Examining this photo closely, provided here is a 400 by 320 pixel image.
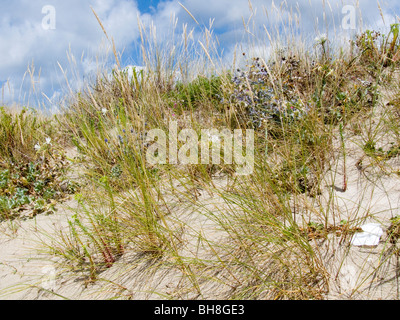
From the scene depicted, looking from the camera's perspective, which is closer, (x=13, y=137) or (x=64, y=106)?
(x=13, y=137)

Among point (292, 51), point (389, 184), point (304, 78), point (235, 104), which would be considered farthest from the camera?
point (292, 51)

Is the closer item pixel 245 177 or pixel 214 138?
pixel 245 177

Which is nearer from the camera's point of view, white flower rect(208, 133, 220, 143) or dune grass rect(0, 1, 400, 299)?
dune grass rect(0, 1, 400, 299)

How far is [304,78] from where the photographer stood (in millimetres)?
3891

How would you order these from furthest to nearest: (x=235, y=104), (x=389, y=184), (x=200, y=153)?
(x=235, y=104)
(x=200, y=153)
(x=389, y=184)

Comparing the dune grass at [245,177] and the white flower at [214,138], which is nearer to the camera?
the dune grass at [245,177]

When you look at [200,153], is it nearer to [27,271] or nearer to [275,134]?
[275,134]

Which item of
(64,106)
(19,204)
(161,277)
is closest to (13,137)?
(19,204)

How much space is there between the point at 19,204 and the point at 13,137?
3.84ft

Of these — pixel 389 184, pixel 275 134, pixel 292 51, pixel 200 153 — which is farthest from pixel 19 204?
pixel 292 51

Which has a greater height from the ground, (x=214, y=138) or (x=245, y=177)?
(x=214, y=138)

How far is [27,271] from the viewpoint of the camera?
2.21 m

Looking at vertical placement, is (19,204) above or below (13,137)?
below
